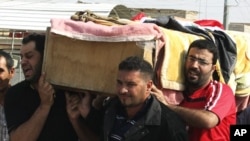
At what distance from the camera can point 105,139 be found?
3830mm

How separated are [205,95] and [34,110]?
123 centimetres

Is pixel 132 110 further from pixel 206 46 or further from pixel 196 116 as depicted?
pixel 206 46

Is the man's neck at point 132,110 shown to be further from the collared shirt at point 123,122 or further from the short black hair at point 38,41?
the short black hair at point 38,41

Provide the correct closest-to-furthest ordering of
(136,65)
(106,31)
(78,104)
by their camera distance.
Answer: (136,65), (106,31), (78,104)

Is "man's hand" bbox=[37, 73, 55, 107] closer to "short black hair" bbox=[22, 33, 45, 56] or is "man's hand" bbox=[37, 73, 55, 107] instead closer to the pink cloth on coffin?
"short black hair" bbox=[22, 33, 45, 56]

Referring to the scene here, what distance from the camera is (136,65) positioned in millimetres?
3617

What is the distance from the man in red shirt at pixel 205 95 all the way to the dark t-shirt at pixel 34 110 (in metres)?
0.83

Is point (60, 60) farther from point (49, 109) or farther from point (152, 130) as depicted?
point (152, 130)

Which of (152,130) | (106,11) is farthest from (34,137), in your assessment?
(106,11)

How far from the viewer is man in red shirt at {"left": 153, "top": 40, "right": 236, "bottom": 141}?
384 cm

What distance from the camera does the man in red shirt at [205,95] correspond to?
3836mm

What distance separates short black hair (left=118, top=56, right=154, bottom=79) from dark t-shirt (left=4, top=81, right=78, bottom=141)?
0.81m

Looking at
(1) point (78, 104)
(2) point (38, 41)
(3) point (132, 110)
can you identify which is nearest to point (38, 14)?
(2) point (38, 41)

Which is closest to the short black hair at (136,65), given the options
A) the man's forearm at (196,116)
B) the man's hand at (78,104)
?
the man's forearm at (196,116)
